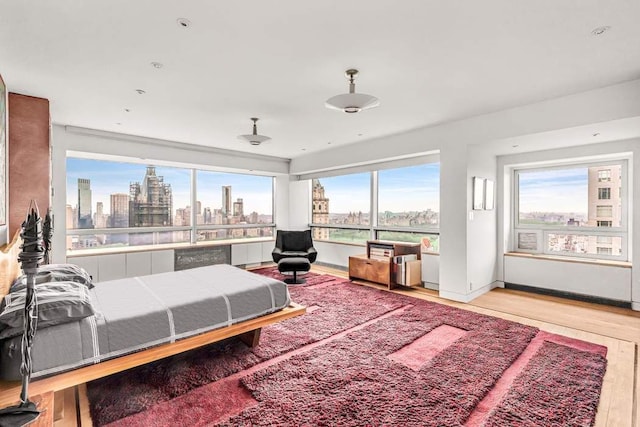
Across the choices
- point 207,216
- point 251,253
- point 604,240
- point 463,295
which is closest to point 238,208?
point 207,216

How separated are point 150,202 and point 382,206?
177 inches

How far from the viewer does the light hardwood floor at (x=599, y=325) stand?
6.90 ft

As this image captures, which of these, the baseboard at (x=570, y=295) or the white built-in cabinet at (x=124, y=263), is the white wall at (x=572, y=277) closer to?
the baseboard at (x=570, y=295)

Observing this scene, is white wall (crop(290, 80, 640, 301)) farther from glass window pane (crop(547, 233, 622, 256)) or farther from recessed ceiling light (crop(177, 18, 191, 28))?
recessed ceiling light (crop(177, 18, 191, 28))

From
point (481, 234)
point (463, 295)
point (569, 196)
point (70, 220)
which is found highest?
point (569, 196)

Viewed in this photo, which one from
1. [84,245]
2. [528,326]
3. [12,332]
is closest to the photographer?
[12,332]

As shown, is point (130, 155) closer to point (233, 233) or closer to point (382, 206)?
point (233, 233)

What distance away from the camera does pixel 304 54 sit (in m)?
2.56

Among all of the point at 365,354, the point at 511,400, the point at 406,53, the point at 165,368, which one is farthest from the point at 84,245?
the point at 511,400

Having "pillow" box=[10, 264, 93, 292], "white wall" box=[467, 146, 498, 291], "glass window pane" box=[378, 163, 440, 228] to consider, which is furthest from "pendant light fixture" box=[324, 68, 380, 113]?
"glass window pane" box=[378, 163, 440, 228]

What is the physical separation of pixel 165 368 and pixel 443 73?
352cm

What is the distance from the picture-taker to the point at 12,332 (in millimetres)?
1715

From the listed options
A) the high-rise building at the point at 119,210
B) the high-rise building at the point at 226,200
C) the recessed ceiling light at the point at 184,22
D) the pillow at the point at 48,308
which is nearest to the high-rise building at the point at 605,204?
the recessed ceiling light at the point at 184,22

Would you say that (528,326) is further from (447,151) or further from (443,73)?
(443,73)
